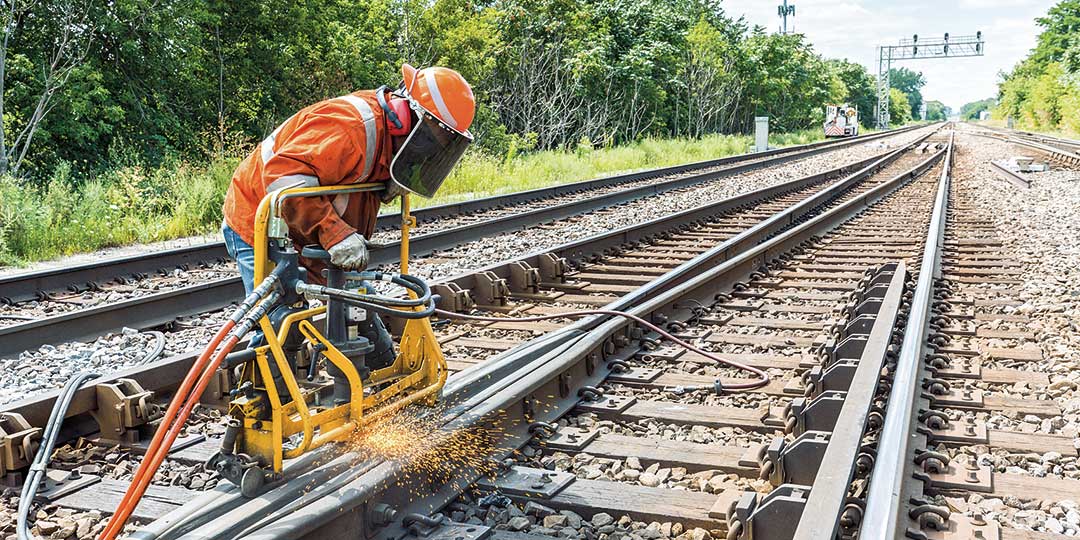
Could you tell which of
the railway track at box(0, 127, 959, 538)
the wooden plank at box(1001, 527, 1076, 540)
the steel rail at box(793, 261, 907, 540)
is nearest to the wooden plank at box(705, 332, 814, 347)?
the railway track at box(0, 127, 959, 538)

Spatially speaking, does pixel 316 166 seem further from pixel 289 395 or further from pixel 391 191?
pixel 289 395

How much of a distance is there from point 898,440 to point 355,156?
2.26 m

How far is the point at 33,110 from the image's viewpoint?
13234 mm

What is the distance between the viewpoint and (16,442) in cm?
347

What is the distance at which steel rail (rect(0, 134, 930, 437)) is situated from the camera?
3789mm

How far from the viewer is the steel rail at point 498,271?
379 cm

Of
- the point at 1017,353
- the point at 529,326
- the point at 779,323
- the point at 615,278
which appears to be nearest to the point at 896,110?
the point at 615,278

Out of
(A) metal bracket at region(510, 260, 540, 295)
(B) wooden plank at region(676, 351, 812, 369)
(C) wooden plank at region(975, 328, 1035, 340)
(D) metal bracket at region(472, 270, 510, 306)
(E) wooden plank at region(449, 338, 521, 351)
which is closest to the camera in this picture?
(B) wooden plank at region(676, 351, 812, 369)

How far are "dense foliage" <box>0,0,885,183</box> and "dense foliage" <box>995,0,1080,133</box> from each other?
2856 centimetres

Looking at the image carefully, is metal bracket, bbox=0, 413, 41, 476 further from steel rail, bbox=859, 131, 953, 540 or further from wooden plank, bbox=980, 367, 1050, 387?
wooden plank, bbox=980, 367, 1050, 387

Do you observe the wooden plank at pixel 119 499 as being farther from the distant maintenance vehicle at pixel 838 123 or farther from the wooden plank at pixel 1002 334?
the distant maintenance vehicle at pixel 838 123

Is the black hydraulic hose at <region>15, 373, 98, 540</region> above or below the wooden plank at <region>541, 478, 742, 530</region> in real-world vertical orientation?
above

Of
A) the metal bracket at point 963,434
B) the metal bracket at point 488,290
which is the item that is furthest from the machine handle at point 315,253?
the metal bracket at point 488,290

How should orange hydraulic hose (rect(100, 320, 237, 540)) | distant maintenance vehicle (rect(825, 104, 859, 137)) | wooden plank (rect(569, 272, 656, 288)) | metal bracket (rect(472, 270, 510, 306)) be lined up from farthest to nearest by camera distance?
distant maintenance vehicle (rect(825, 104, 859, 137)) < wooden plank (rect(569, 272, 656, 288)) < metal bracket (rect(472, 270, 510, 306)) < orange hydraulic hose (rect(100, 320, 237, 540))
